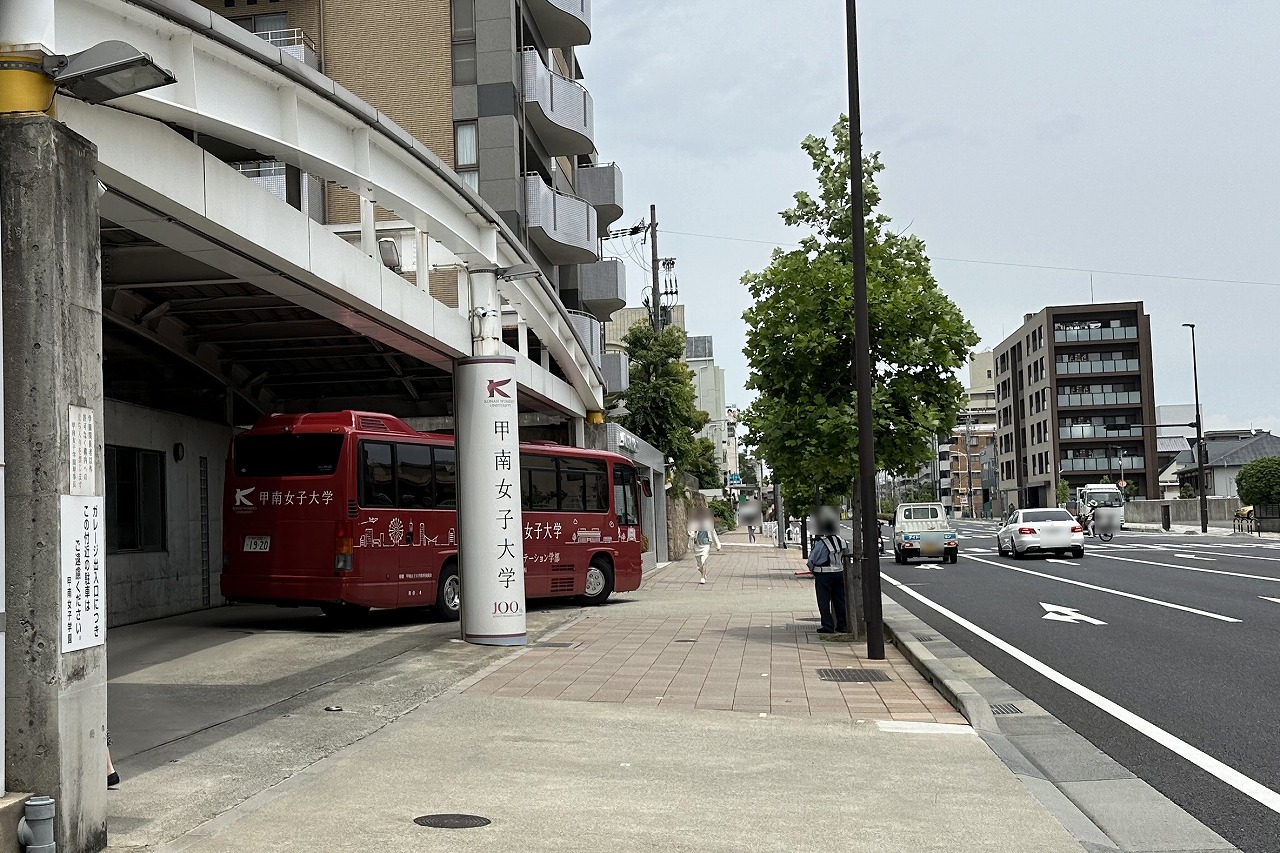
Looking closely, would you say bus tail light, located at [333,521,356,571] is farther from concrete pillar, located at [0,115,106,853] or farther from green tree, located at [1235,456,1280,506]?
green tree, located at [1235,456,1280,506]

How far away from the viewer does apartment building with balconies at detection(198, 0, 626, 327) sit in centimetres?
2983

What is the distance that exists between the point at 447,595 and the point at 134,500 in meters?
4.79

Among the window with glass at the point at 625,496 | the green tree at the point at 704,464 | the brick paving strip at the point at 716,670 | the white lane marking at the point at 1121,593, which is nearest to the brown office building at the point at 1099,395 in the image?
the green tree at the point at 704,464

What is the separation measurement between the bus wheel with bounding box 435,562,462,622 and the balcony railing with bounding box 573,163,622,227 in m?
21.2

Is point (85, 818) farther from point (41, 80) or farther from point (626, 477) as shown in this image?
point (626, 477)

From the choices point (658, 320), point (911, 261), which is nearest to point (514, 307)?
point (911, 261)

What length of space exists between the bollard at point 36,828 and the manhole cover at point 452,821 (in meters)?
1.72

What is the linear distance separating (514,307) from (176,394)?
569 cm

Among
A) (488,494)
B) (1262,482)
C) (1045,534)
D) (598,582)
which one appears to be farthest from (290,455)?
(1262,482)

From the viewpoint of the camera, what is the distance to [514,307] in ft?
69.3

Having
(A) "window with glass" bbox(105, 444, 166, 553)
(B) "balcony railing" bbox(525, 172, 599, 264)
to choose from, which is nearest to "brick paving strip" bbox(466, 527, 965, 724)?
(A) "window with glass" bbox(105, 444, 166, 553)

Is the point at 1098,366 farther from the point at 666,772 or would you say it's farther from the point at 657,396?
the point at 666,772

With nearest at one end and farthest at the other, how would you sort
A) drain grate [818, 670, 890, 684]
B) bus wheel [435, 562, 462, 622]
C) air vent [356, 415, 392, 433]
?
drain grate [818, 670, 890, 684] < air vent [356, 415, 392, 433] < bus wheel [435, 562, 462, 622]

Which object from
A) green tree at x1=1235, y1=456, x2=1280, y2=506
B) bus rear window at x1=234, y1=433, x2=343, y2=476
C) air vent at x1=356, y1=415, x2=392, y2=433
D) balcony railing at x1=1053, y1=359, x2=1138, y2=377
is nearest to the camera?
bus rear window at x1=234, y1=433, x2=343, y2=476
